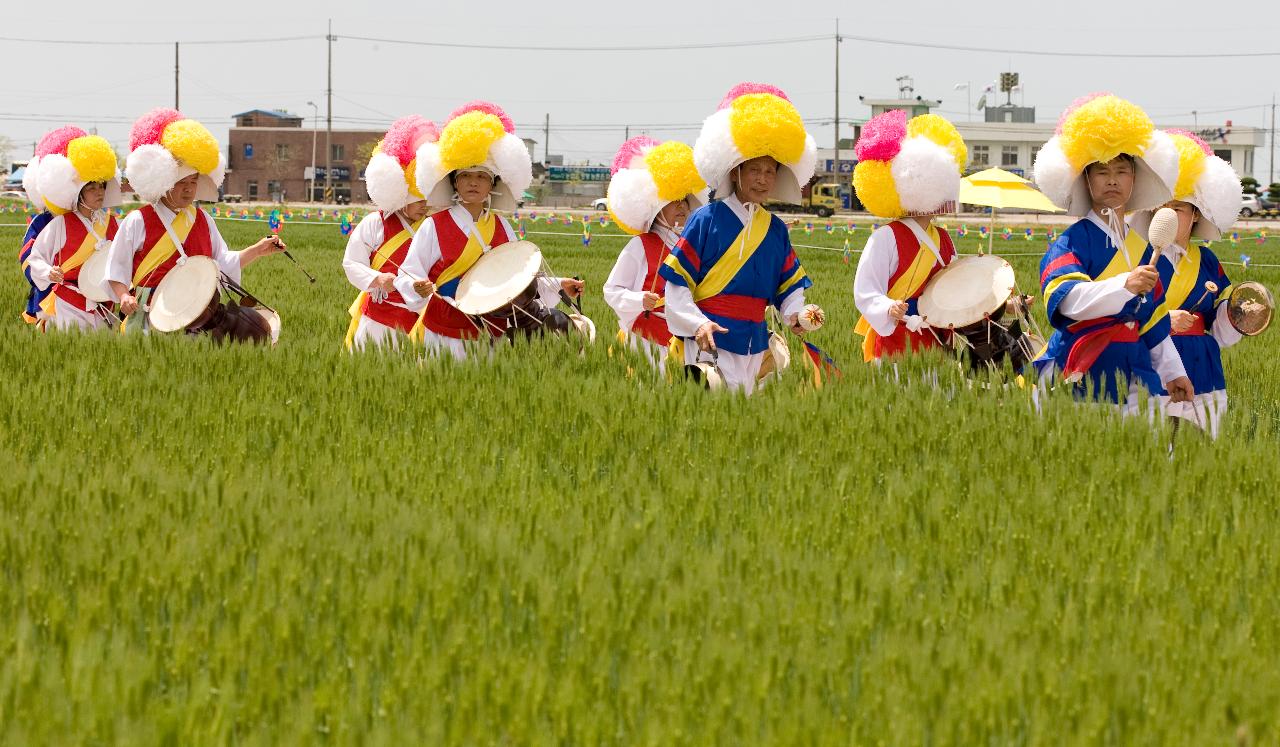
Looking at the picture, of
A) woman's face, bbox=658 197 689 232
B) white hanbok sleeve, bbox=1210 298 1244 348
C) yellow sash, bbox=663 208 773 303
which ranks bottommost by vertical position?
white hanbok sleeve, bbox=1210 298 1244 348

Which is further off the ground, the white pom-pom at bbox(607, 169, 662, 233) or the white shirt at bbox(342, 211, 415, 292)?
the white pom-pom at bbox(607, 169, 662, 233)

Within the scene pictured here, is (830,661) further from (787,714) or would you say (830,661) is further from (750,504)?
(750,504)

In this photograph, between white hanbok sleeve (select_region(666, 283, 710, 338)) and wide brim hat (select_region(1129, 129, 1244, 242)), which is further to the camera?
wide brim hat (select_region(1129, 129, 1244, 242))

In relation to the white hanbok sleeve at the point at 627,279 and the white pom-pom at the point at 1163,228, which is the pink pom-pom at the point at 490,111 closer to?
the white hanbok sleeve at the point at 627,279

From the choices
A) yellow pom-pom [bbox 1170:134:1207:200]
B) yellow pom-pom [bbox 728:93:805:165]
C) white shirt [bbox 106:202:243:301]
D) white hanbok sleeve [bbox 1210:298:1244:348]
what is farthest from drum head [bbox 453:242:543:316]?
white hanbok sleeve [bbox 1210:298:1244:348]

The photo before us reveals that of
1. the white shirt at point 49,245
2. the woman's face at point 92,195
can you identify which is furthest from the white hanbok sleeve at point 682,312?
the woman's face at point 92,195

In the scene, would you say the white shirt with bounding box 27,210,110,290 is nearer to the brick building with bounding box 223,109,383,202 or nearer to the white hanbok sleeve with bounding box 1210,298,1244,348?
the white hanbok sleeve with bounding box 1210,298,1244,348

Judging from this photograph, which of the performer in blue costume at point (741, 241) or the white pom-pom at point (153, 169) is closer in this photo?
the performer in blue costume at point (741, 241)

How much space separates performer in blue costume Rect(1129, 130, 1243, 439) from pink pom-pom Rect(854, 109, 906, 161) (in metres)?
1.11

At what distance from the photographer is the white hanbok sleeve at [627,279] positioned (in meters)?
7.34

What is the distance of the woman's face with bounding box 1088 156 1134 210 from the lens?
6008mm

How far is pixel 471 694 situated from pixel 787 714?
574 millimetres

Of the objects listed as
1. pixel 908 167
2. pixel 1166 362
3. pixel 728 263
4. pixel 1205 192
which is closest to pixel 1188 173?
pixel 1205 192

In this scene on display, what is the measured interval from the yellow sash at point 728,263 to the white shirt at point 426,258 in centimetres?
117
